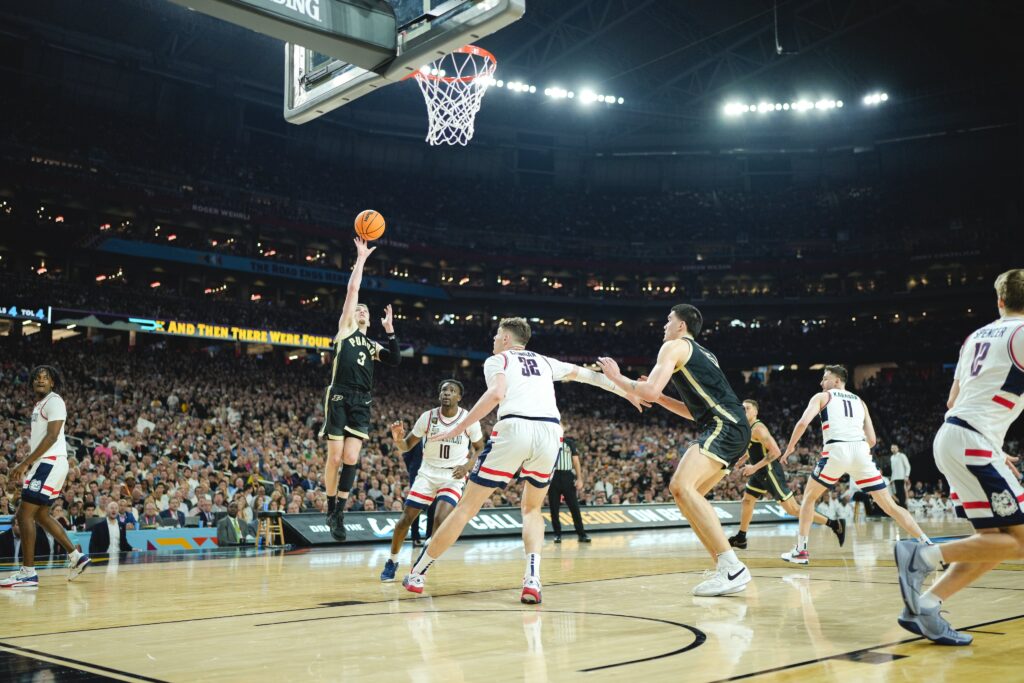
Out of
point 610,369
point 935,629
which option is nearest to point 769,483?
point 610,369

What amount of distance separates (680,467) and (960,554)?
273cm

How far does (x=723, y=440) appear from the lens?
24.5 ft

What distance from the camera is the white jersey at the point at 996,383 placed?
4.86 m

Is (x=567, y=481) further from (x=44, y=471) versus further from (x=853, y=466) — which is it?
(x=44, y=471)

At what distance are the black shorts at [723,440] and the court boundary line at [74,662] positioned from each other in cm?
483

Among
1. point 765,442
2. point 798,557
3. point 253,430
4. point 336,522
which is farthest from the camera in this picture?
point 253,430

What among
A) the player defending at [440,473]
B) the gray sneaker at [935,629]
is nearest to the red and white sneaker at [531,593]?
the player defending at [440,473]

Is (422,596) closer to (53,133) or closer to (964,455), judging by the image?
(964,455)

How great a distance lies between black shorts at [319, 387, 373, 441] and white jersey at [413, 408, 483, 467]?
36.8 inches

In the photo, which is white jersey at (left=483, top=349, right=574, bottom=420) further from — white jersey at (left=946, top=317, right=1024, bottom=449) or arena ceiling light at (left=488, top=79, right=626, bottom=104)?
arena ceiling light at (left=488, top=79, right=626, bottom=104)

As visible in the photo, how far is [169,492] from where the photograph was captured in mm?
16969

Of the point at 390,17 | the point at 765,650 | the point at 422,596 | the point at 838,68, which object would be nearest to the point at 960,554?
the point at 765,650

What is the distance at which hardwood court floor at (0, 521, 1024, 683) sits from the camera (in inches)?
164

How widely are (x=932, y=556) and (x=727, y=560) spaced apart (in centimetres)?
231
